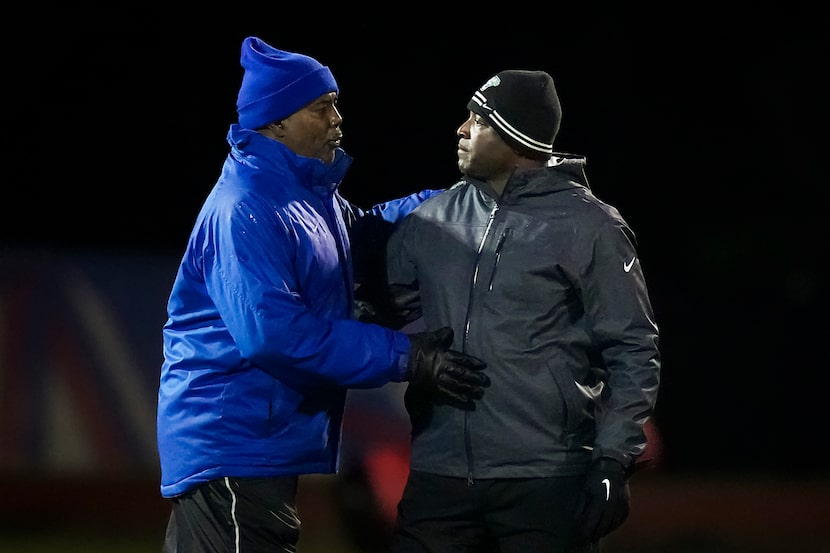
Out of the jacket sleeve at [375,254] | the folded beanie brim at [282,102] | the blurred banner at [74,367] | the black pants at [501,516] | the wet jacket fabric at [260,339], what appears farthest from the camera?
the blurred banner at [74,367]

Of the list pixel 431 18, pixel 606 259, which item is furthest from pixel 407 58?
pixel 606 259

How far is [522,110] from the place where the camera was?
12.9 ft

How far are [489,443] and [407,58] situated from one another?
956 centimetres

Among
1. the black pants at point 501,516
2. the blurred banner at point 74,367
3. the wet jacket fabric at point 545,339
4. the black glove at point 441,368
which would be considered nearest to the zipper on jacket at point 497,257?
the wet jacket fabric at point 545,339

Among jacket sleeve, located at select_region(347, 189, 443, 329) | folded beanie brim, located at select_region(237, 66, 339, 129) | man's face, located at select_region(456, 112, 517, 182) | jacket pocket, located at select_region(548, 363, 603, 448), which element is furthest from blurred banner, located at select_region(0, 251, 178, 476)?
jacket pocket, located at select_region(548, 363, 603, 448)

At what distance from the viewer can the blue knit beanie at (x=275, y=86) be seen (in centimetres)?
392

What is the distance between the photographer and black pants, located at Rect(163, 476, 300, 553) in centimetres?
370

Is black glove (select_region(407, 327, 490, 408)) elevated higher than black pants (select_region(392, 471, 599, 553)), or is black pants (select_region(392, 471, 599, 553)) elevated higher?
black glove (select_region(407, 327, 490, 408))

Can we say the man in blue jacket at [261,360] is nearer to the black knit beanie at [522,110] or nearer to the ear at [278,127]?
the ear at [278,127]

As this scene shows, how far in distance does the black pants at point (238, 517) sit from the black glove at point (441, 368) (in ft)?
1.50

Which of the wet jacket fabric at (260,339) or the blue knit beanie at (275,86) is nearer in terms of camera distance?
the wet jacket fabric at (260,339)

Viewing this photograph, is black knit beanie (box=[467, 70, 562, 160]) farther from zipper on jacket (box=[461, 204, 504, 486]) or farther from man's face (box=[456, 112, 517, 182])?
zipper on jacket (box=[461, 204, 504, 486])

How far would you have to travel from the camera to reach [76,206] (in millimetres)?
11391

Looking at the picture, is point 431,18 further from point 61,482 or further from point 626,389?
point 626,389
